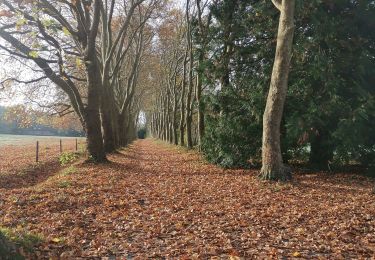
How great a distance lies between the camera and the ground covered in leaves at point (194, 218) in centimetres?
600

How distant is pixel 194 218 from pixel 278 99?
5.64 metres

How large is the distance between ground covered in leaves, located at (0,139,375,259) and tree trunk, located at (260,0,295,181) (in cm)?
59

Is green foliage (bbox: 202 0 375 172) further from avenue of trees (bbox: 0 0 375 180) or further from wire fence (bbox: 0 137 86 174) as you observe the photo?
wire fence (bbox: 0 137 86 174)

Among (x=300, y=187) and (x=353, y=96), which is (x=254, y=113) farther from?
(x=300, y=187)

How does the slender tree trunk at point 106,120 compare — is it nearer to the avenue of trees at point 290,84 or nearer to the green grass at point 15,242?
the avenue of trees at point 290,84

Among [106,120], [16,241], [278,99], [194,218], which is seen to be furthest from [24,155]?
[16,241]

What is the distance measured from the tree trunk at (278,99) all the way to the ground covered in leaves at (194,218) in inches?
23.3

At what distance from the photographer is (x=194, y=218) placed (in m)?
8.05

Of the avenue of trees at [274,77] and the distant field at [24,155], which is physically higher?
the avenue of trees at [274,77]

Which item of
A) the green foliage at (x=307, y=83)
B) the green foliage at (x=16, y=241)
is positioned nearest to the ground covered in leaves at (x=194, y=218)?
the green foliage at (x=16, y=241)

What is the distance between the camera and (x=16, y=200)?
9289mm

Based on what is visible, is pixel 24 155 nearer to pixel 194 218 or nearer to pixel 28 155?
pixel 28 155

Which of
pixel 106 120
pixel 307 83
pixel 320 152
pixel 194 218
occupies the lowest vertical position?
pixel 194 218

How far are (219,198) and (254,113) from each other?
6225 millimetres
